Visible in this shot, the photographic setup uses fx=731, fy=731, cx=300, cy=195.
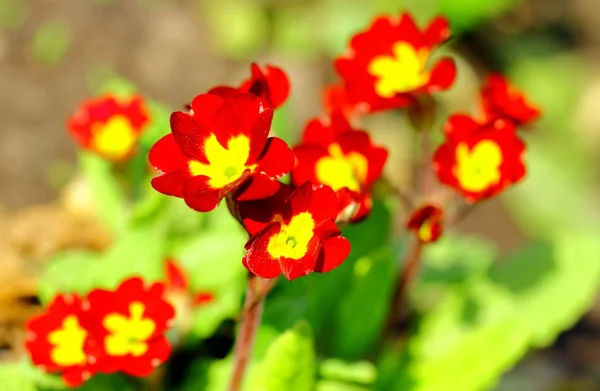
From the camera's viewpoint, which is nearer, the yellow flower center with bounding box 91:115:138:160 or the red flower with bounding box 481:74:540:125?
the red flower with bounding box 481:74:540:125

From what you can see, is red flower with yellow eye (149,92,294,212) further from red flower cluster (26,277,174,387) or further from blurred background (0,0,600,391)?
blurred background (0,0,600,391)

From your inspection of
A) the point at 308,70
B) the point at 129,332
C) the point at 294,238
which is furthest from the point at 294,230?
the point at 308,70

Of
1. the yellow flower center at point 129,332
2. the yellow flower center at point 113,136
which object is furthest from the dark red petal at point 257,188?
the yellow flower center at point 113,136

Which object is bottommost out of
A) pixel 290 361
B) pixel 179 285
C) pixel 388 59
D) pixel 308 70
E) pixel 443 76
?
pixel 290 361

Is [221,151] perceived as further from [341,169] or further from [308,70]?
[308,70]

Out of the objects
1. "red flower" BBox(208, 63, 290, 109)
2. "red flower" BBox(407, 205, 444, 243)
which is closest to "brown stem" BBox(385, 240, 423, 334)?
"red flower" BBox(407, 205, 444, 243)

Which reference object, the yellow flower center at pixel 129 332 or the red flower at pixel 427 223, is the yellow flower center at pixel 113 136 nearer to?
the yellow flower center at pixel 129 332

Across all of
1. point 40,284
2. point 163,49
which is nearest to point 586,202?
point 163,49
